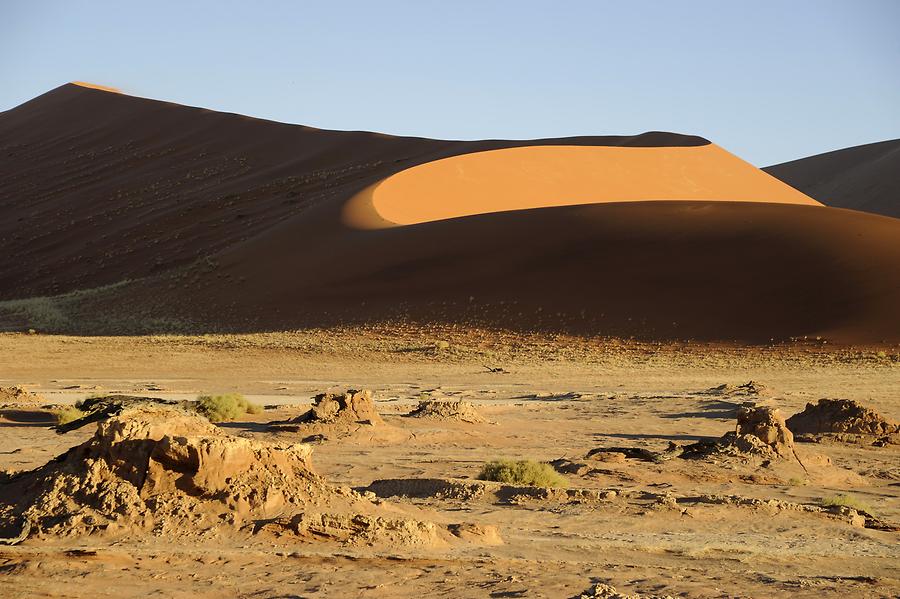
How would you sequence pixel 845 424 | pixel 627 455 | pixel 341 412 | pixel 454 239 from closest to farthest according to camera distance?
pixel 627 455, pixel 341 412, pixel 845 424, pixel 454 239

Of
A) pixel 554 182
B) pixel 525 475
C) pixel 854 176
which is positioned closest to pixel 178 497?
pixel 525 475

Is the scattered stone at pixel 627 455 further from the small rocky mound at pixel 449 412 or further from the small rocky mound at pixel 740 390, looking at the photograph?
the small rocky mound at pixel 740 390

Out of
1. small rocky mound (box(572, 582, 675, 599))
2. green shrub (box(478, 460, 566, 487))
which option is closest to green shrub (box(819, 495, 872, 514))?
green shrub (box(478, 460, 566, 487))

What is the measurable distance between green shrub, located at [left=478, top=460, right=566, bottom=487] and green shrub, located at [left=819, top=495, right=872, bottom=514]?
2.63m

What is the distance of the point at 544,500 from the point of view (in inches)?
437

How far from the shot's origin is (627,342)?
3431 cm

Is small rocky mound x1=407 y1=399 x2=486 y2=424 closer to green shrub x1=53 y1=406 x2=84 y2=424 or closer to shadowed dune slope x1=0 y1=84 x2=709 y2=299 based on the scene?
green shrub x1=53 y1=406 x2=84 y2=424

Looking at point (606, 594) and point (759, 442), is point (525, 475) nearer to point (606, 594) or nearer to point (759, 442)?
point (759, 442)

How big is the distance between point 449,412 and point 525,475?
6.62 m

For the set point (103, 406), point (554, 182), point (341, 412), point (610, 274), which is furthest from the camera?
point (554, 182)

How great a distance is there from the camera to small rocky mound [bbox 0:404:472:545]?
8297mm

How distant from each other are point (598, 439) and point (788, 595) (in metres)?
9.67

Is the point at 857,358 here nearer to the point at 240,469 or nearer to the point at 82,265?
the point at 240,469

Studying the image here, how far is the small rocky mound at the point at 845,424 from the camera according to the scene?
17.4 metres
